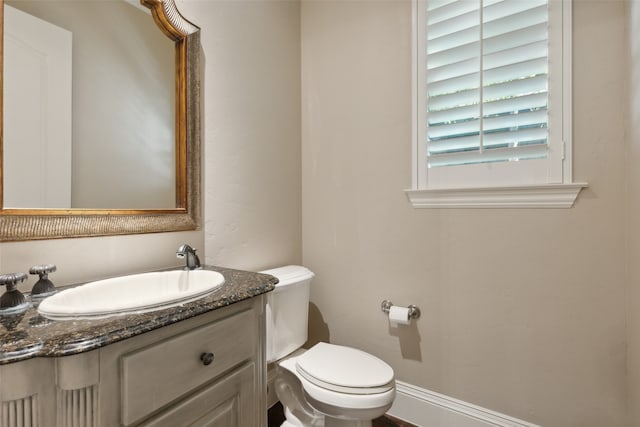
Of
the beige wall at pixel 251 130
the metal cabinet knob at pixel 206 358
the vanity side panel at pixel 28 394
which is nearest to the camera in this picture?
the vanity side panel at pixel 28 394

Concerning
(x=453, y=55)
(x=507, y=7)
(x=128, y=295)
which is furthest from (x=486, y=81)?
(x=128, y=295)

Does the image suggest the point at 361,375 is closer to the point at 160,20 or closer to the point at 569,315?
the point at 569,315

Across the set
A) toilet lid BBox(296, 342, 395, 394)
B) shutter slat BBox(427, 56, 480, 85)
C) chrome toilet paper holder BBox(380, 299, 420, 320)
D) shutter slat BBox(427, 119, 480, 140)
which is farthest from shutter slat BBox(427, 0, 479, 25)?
toilet lid BBox(296, 342, 395, 394)

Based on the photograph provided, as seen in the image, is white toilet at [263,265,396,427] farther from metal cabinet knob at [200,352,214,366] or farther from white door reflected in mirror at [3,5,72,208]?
white door reflected in mirror at [3,5,72,208]

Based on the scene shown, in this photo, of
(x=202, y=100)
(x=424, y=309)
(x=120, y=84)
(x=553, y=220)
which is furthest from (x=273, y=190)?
(x=553, y=220)

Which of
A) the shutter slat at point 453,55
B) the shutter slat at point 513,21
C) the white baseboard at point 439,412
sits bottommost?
the white baseboard at point 439,412

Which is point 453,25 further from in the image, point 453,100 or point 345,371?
point 345,371

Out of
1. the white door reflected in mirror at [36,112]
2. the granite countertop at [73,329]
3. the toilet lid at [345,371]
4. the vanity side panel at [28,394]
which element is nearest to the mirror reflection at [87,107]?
the white door reflected in mirror at [36,112]

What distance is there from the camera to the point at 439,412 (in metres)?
1.56

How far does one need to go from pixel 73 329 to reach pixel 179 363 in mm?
242

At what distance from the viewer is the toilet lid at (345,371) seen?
1176mm

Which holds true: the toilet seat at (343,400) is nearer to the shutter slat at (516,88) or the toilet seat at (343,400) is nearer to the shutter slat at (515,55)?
the shutter slat at (516,88)

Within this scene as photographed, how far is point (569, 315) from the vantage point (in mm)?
1303

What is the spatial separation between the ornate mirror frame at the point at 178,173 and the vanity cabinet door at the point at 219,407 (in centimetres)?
64
